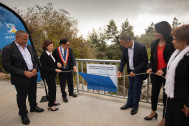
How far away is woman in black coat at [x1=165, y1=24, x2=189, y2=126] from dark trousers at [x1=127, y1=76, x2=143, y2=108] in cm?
126

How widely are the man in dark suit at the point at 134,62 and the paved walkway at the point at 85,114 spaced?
0.91 ft

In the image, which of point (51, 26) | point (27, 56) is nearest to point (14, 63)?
point (27, 56)

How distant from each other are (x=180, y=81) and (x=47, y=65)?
2734mm

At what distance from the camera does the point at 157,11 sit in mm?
28750

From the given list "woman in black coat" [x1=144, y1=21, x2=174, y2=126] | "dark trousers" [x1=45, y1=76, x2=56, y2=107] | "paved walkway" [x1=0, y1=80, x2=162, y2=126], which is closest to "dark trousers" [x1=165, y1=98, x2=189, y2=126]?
"woman in black coat" [x1=144, y1=21, x2=174, y2=126]

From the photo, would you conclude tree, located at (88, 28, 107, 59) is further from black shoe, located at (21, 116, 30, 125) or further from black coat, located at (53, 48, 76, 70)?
black shoe, located at (21, 116, 30, 125)

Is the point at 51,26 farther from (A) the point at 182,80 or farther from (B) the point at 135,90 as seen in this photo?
(A) the point at 182,80

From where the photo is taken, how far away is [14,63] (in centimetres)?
275

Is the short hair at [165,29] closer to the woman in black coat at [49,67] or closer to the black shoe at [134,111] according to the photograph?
the black shoe at [134,111]

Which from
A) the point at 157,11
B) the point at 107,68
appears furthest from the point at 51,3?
the point at 157,11

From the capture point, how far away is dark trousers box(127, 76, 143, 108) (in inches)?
119

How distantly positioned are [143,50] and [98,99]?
2.03 m

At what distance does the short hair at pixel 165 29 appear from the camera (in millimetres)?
2336

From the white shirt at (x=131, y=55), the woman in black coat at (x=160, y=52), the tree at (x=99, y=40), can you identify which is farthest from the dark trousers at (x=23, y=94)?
the tree at (x=99, y=40)
